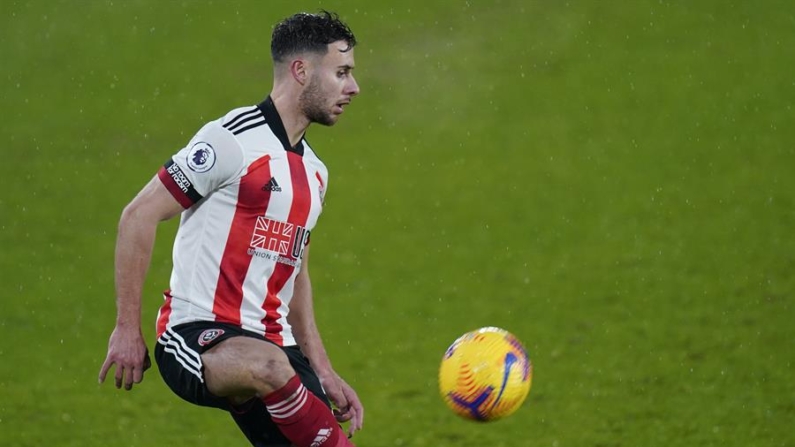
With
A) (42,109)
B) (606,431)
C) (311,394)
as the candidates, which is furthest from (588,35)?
(311,394)

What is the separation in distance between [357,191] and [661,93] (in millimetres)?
4502

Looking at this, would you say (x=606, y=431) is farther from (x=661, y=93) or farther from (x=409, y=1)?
(x=409, y=1)

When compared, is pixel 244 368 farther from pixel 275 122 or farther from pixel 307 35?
pixel 307 35

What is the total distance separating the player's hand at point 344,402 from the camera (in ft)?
19.0

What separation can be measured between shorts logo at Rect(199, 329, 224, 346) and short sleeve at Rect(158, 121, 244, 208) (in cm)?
52

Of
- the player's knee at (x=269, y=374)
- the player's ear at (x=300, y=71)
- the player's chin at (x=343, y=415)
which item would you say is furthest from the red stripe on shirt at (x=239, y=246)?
the player's chin at (x=343, y=415)

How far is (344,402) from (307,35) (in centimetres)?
168

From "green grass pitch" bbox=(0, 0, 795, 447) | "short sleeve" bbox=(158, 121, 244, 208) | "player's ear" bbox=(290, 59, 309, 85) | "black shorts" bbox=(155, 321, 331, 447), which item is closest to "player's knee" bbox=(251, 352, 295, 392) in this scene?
"black shorts" bbox=(155, 321, 331, 447)

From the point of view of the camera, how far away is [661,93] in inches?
642

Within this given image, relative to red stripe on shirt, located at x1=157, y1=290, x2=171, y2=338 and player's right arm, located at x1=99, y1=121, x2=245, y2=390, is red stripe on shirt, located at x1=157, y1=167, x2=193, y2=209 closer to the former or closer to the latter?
player's right arm, located at x1=99, y1=121, x2=245, y2=390

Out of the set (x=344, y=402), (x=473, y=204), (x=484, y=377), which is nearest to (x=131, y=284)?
(x=344, y=402)

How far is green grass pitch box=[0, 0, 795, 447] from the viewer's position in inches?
360

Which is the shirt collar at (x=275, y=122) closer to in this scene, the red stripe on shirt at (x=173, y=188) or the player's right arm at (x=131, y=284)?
the red stripe on shirt at (x=173, y=188)

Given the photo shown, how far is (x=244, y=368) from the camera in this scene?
5.01 m
